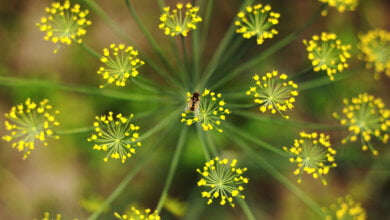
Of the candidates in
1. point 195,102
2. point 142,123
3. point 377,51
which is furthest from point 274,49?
point 142,123

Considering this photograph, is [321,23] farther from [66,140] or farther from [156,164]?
[66,140]

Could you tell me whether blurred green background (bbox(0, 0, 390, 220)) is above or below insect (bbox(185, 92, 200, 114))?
above

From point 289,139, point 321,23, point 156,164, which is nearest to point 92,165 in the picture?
point 156,164

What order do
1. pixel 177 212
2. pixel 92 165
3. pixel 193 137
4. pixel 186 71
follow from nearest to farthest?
pixel 186 71, pixel 177 212, pixel 193 137, pixel 92 165

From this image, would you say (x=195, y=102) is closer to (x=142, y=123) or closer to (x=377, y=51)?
(x=377, y=51)

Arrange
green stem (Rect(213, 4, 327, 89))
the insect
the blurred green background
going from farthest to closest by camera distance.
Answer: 1. the blurred green background
2. green stem (Rect(213, 4, 327, 89))
3. the insect

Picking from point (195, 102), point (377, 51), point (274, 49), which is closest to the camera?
point (195, 102)

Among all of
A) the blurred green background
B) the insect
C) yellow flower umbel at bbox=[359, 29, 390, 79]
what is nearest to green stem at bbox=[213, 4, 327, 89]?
the insect

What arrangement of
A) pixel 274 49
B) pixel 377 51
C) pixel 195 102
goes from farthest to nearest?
pixel 274 49
pixel 377 51
pixel 195 102

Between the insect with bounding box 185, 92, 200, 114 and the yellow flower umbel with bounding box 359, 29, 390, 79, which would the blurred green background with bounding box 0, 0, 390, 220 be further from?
the insect with bounding box 185, 92, 200, 114
